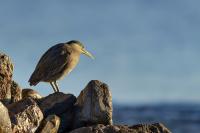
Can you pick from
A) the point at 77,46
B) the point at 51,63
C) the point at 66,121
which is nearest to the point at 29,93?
the point at 51,63

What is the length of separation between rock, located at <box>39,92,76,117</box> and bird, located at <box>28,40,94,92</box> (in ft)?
11.8

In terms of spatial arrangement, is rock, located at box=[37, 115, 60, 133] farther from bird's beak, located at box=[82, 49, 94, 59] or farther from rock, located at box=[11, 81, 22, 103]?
bird's beak, located at box=[82, 49, 94, 59]

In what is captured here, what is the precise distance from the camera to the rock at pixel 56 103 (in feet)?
83.0

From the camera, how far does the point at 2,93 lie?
84.2 ft

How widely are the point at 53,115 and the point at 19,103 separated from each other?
94cm

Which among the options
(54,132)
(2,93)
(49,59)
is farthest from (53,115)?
(49,59)

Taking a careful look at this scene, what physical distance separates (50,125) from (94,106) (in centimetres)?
163

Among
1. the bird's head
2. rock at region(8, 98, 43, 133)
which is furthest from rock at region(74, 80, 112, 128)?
the bird's head

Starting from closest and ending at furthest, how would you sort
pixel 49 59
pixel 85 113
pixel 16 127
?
pixel 16 127, pixel 85 113, pixel 49 59

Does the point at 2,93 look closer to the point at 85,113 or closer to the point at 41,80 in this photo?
the point at 85,113

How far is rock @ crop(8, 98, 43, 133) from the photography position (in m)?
23.2

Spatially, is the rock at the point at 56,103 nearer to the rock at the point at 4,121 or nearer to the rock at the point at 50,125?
the rock at the point at 50,125

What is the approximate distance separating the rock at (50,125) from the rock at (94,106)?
1067mm

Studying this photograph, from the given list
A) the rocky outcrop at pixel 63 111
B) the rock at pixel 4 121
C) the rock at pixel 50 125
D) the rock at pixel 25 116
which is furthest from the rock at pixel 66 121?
the rock at pixel 4 121
